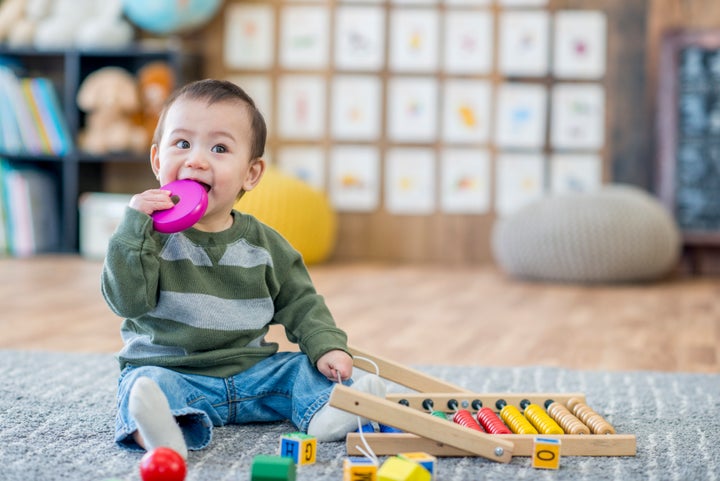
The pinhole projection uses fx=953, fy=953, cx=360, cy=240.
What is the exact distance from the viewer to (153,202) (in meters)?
1.04

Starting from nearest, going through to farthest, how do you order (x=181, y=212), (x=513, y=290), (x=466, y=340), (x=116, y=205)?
(x=181, y=212)
(x=466, y=340)
(x=513, y=290)
(x=116, y=205)

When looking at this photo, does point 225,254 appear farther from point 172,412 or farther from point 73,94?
point 73,94

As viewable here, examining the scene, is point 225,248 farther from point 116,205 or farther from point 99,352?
point 116,205

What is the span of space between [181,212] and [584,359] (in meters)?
0.98

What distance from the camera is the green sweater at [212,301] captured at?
1058mm

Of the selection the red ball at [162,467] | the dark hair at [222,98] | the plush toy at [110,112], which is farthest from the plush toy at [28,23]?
the red ball at [162,467]

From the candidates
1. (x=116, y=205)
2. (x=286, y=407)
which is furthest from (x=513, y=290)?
(x=286, y=407)

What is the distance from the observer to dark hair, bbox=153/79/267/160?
1.11 meters

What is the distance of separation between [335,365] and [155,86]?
2.70m

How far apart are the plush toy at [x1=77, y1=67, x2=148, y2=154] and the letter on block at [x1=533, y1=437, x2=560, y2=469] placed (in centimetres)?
288

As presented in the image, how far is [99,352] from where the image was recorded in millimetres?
1705

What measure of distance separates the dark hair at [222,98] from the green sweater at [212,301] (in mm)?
96

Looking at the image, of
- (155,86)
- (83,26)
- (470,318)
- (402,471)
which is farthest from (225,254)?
(83,26)

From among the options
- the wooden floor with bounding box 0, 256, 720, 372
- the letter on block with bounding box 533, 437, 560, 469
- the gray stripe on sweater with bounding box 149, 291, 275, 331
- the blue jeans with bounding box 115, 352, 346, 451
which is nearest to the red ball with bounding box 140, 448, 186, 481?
the blue jeans with bounding box 115, 352, 346, 451
